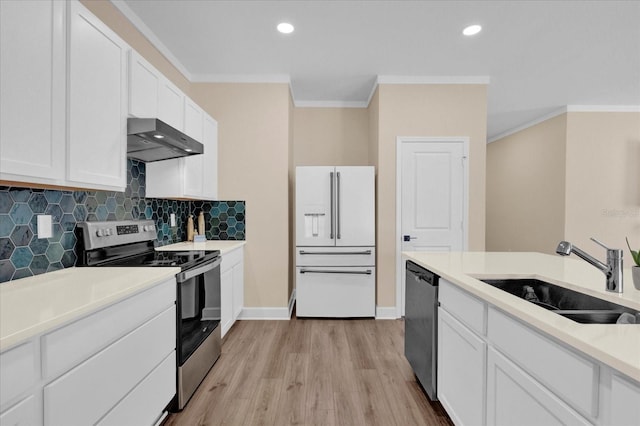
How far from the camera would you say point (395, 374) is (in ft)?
7.59

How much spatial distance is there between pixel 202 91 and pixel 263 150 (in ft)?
3.30

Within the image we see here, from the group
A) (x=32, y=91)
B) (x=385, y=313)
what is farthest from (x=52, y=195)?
(x=385, y=313)

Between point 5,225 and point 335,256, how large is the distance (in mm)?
2666

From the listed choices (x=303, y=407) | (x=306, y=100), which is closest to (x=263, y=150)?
(x=306, y=100)

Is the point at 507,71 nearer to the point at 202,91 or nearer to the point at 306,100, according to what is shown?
the point at 306,100

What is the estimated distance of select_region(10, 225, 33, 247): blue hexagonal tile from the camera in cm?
148

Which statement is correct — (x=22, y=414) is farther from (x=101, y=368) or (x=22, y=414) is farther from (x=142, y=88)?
(x=142, y=88)

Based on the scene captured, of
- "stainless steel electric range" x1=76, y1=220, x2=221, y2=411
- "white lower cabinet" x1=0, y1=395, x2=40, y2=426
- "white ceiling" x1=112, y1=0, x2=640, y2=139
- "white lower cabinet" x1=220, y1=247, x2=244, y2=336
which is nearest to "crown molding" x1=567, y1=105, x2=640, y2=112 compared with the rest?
"white ceiling" x1=112, y1=0, x2=640, y2=139

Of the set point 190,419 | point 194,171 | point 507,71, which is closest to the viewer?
point 190,419

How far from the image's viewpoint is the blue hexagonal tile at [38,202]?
5.16 feet

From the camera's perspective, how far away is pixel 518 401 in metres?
1.08

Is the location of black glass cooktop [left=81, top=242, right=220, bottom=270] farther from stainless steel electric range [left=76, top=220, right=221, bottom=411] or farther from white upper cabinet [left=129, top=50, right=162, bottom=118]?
white upper cabinet [left=129, top=50, right=162, bottom=118]

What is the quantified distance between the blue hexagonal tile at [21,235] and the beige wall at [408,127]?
2.98m

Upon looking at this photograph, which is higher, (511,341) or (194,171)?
(194,171)
